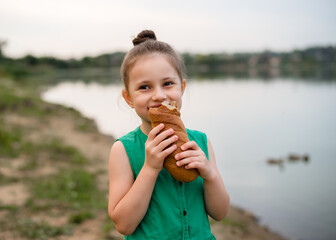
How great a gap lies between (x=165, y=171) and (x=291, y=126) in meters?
14.8

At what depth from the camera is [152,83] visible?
1515 millimetres

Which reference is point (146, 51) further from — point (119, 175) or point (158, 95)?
point (119, 175)

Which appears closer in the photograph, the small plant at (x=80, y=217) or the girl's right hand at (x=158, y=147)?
the girl's right hand at (x=158, y=147)

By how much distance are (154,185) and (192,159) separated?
0.26 meters

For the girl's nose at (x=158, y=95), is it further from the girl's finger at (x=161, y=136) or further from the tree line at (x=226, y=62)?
the tree line at (x=226, y=62)

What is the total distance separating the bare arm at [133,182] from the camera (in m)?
1.37

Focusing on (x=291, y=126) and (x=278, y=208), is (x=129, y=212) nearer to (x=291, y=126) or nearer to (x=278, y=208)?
(x=278, y=208)

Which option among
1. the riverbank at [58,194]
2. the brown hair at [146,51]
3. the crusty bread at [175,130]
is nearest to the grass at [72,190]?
the riverbank at [58,194]

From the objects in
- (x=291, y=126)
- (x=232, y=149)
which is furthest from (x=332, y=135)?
(x=232, y=149)

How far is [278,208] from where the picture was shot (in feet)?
22.4

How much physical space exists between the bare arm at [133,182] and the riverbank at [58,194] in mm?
2863

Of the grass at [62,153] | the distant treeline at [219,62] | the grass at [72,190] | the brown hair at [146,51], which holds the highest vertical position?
the distant treeline at [219,62]

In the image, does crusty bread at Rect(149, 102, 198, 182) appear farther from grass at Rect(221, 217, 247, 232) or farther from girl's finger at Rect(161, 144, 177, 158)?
grass at Rect(221, 217, 247, 232)

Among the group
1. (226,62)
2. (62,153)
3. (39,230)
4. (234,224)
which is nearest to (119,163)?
(39,230)
